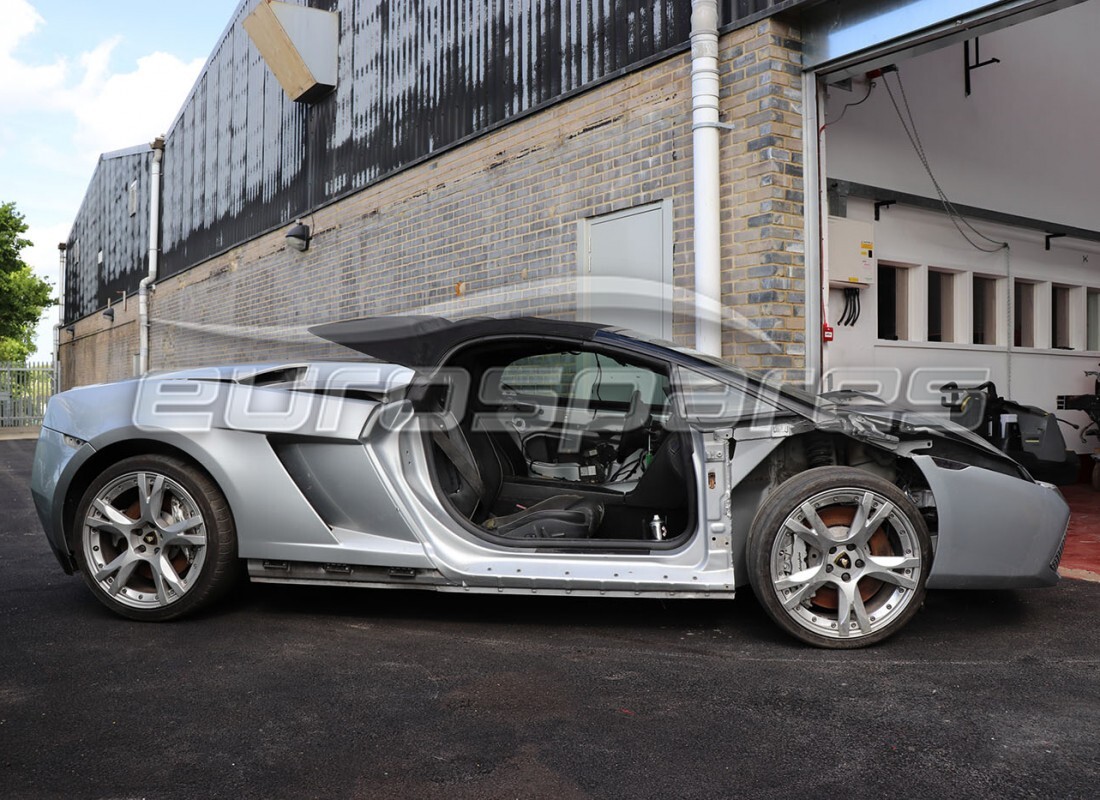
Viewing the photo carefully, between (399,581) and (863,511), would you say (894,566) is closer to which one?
(863,511)

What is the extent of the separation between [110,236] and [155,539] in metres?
24.9

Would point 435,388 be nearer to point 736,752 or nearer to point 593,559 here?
point 593,559

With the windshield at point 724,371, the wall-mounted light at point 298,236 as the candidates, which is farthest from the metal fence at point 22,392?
the windshield at point 724,371

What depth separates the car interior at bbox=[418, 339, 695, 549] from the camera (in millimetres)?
3730

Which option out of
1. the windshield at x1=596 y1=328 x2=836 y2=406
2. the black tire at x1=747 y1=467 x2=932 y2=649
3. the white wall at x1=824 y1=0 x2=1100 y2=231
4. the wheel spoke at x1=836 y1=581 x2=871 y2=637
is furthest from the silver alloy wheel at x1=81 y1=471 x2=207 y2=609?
the white wall at x1=824 y1=0 x2=1100 y2=231

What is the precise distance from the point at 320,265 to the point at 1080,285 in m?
10.3

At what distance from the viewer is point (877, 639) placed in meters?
3.40

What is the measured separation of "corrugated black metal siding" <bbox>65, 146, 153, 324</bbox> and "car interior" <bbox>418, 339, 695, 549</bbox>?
19.1m

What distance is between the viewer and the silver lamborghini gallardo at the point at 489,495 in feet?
11.2

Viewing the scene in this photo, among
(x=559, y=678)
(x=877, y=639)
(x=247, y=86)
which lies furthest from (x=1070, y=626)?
(x=247, y=86)

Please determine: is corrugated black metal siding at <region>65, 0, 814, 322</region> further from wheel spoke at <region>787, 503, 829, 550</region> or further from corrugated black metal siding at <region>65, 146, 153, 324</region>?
wheel spoke at <region>787, 503, 829, 550</region>

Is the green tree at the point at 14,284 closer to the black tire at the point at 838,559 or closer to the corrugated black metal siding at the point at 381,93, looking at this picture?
the corrugated black metal siding at the point at 381,93

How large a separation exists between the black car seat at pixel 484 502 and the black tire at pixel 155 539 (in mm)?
957

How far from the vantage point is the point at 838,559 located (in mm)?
3389
